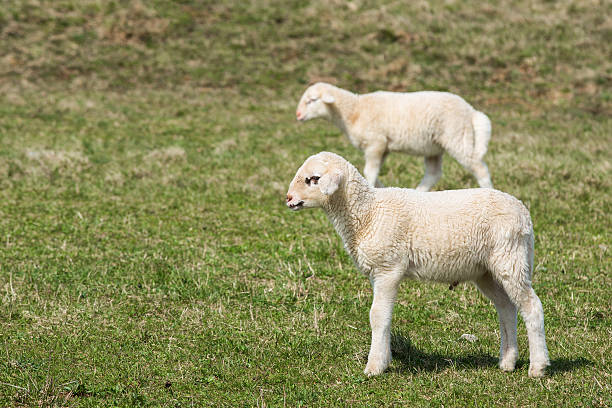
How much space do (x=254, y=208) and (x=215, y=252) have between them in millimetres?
2266

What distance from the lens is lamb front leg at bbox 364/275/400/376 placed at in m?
5.66

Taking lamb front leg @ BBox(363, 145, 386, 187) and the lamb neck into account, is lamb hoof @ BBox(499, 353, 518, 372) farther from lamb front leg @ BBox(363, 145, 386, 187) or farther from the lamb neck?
lamb front leg @ BBox(363, 145, 386, 187)

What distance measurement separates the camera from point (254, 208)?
11352 millimetres

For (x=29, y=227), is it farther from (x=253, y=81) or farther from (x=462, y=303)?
(x=253, y=81)

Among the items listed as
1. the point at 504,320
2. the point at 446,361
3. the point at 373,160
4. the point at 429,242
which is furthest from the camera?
the point at 373,160

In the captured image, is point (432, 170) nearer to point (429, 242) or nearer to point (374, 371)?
point (429, 242)

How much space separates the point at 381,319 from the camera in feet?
18.6

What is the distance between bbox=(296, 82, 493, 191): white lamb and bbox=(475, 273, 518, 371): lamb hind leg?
5268 millimetres

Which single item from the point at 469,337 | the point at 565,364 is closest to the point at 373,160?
the point at 469,337

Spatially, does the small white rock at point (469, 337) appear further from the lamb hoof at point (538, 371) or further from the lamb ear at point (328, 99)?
the lamb ear at point (328, 99)

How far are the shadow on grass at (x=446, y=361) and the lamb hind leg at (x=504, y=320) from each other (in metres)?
0.17

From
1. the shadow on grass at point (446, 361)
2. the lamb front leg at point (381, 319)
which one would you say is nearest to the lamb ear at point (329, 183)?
the lamb front leg at point (381, 319)

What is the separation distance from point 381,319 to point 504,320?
1117 mm

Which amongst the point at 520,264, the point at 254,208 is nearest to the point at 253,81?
the point at 254,208
